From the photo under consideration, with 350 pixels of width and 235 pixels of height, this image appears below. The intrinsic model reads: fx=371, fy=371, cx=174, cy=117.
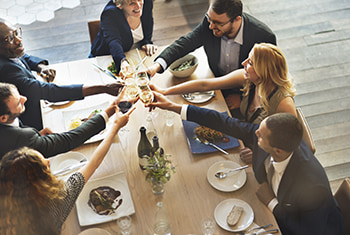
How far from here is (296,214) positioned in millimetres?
2008

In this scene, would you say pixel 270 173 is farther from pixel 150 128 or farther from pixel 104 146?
pixel 104 146

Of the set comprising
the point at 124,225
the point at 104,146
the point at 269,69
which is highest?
the point at 269,69

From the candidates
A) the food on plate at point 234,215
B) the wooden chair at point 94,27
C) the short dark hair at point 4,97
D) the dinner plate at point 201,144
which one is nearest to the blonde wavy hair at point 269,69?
the dinner plate at point 201,144

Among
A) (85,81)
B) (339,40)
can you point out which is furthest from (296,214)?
(339,40)

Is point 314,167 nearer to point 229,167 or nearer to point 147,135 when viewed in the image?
point 229,167

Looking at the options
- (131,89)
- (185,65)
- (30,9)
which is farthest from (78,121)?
(30,9)

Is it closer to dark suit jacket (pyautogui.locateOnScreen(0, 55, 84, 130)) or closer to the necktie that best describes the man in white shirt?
dark suit jacket (pyautogui.locateOnScreen(0, 55, 84, 130))

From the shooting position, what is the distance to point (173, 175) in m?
2.18

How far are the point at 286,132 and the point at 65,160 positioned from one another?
4.35ft

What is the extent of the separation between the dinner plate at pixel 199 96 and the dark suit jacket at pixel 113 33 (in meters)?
0.69

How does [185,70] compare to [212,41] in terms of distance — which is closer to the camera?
[185,70]

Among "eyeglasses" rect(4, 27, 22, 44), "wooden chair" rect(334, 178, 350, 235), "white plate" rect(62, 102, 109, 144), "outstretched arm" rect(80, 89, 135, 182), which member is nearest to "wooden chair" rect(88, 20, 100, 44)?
"eyeglasses" rect(4, 27, 22, 44)

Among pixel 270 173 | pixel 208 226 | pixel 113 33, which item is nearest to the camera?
pixel 208 226

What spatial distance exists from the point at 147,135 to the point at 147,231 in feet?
2.09
